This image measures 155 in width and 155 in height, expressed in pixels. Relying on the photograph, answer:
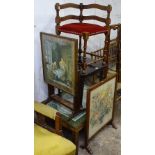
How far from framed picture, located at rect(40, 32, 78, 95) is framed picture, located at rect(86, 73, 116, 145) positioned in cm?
18

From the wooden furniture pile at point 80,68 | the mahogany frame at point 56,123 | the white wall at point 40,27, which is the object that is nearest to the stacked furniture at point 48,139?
the mahogany frame at point 56,123

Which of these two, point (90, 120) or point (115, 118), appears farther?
point (115, 118)

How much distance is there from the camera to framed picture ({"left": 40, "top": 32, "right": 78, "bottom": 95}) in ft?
6.21

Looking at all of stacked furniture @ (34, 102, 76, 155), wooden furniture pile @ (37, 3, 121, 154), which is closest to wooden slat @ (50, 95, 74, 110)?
wooden furniture pile @ (37, 3, 121, 154)

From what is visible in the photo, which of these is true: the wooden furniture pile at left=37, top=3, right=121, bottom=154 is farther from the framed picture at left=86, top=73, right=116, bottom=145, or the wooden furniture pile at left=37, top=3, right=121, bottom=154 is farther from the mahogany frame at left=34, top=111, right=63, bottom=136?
the mahogany frame at left=34, top=111, right=63, bottom=136

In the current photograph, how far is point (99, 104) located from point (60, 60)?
0.54 metres

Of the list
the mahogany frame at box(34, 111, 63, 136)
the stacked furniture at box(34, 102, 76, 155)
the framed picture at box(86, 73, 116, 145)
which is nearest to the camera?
the stacked furniture at box(34, 102, 76, 155)

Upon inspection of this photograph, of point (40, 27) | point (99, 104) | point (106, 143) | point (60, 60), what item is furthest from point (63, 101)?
point (40, 27)

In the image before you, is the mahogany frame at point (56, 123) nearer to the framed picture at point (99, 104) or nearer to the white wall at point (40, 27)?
the framed picture at point (99, 104)
